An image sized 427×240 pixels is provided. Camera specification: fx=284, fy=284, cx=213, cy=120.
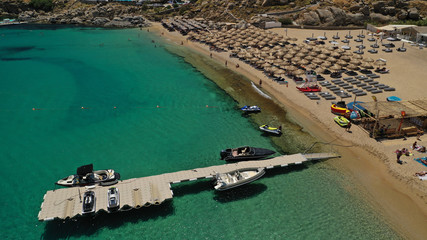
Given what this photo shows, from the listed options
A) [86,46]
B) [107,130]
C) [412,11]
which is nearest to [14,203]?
[107,130]

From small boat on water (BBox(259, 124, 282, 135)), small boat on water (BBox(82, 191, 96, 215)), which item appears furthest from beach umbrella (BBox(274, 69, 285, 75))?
small boat on water (BBox(82, 191, 96, 215))

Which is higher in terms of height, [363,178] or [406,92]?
[406,92]

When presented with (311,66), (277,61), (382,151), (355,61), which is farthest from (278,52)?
(382,151)

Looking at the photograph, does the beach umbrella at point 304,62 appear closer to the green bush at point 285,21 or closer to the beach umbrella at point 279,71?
the beach umbrella at point 279,71

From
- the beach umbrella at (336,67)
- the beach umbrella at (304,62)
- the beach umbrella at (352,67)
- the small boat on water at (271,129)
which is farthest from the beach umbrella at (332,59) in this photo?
the small boat on water at (271,129)

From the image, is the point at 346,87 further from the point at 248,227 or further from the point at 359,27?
the point at 359,27
